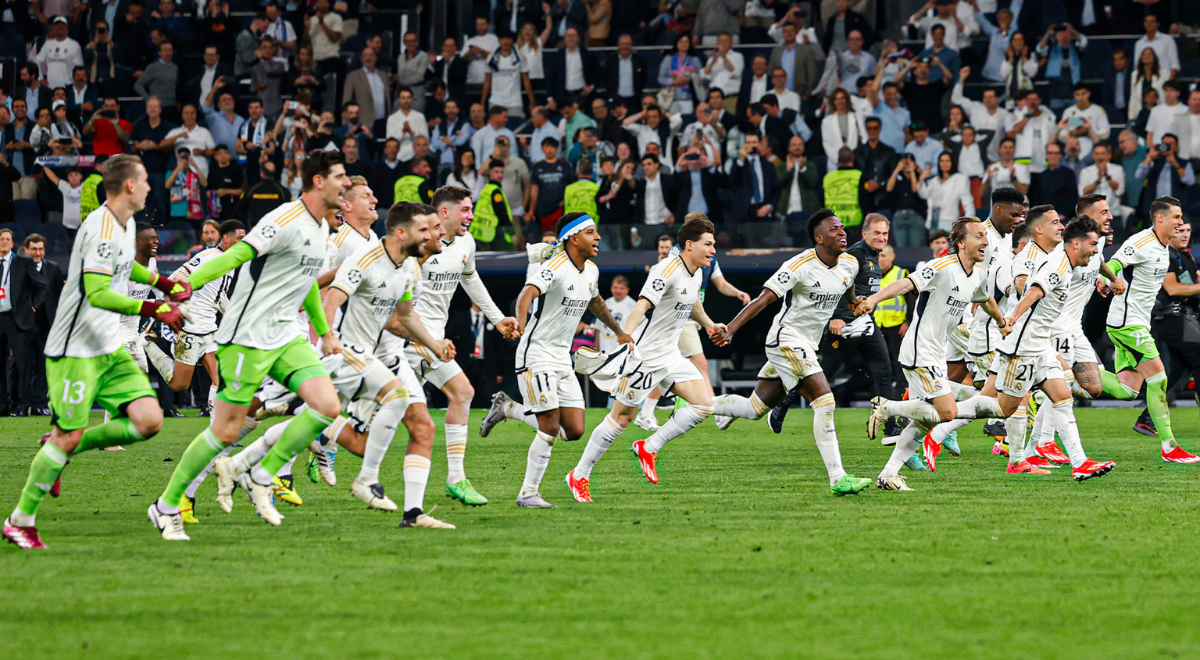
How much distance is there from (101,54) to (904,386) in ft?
52.1

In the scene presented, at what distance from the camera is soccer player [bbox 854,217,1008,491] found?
10391mm

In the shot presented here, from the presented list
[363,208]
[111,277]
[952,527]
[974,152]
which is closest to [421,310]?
[363,208]

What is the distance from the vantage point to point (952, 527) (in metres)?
7.89

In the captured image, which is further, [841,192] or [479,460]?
[841,192]

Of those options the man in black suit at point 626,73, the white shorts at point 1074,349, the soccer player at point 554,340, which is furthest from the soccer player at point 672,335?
the man in black suit at point 626,73

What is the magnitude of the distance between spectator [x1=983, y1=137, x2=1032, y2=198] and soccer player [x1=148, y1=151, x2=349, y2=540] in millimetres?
12679

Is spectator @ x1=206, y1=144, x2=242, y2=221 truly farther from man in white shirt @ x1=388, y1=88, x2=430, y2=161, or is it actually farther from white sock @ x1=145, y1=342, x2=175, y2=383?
white sock @ x1=145, y1=342, x2=175, y2=383

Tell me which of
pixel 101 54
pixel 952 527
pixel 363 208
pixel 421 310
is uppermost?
pixel 101 54

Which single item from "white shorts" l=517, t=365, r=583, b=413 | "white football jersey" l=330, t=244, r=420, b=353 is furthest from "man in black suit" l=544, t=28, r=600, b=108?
"white football jersey" l=330, t=244, r=420, b=353

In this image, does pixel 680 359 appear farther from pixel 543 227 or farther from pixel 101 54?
pixel 101 54

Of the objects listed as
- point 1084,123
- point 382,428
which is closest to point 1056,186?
point 1084,123

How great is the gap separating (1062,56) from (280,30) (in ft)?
44.0

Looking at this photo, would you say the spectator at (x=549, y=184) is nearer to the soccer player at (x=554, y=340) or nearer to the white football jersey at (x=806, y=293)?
the white football jersey at (x=806, y=293)

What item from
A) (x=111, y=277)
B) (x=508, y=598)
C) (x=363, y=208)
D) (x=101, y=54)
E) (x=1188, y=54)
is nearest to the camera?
(x=508, y=598)
